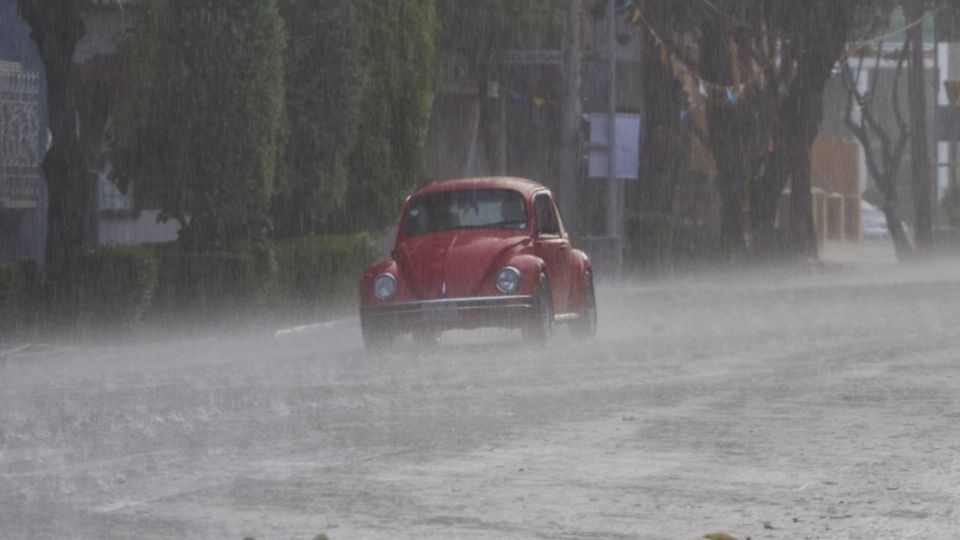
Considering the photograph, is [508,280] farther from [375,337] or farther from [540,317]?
[375,337]

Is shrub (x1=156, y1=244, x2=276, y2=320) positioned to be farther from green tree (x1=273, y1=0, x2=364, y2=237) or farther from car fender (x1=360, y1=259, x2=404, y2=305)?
green tree (x1=273, y1=0, x2=364, y2=237)

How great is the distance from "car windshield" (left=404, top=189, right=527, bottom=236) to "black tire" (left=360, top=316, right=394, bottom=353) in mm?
1542

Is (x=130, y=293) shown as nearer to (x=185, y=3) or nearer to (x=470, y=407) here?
(x=185, y=3)

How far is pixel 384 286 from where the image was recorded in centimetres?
2178

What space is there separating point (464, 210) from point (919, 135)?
36173mm

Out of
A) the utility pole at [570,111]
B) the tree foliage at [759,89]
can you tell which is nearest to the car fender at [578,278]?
the utility pole at [570,111]

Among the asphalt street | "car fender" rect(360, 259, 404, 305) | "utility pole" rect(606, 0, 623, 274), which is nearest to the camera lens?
the asphalt street

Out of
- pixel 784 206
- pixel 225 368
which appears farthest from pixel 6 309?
pixel 784 206

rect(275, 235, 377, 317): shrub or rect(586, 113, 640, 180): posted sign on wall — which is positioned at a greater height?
rect(586, 113, 640, 180): posted sign on wall

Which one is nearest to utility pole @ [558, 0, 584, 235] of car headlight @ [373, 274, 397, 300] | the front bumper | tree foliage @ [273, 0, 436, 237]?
tree foliage @ [273, 0, 436, 237]

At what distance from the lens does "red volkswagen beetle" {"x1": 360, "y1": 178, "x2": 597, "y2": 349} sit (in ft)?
70.4

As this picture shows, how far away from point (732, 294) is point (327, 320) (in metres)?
9.14

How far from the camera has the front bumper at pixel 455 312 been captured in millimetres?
21391

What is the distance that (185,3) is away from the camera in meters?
26.7
